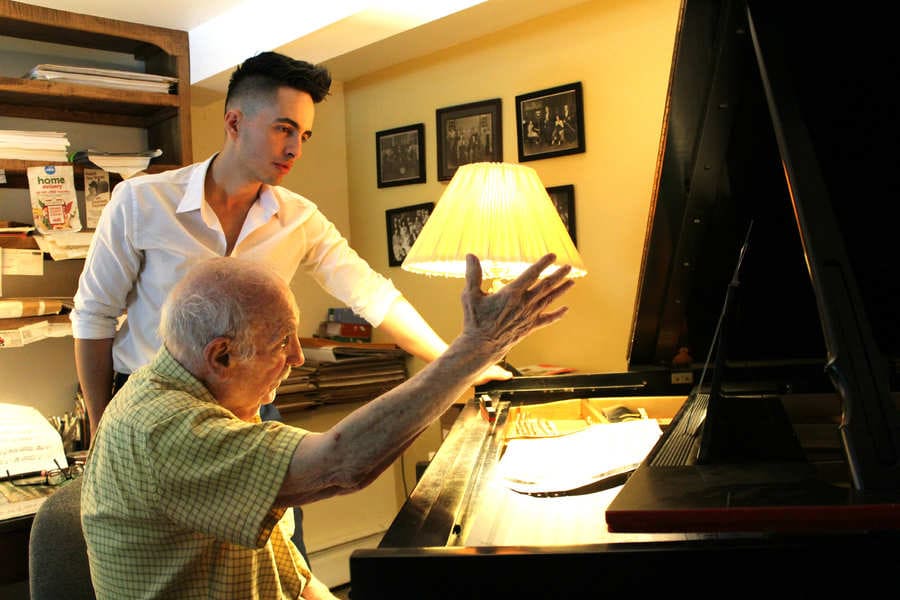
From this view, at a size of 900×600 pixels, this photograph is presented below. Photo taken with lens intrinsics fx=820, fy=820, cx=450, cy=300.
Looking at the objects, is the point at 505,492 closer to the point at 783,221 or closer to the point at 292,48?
the point at 783,221

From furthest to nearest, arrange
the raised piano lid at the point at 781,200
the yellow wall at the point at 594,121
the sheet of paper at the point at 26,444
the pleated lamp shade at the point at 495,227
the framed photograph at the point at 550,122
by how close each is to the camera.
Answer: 1. the framed photograph at the point at 550,122
2. the yellow wall at the point at 594,121
3. the sheet of paper at the point at 26,444
4. the pleated lamp shade at the point at 495,227
5. the raised piano lid at the point at 781,200

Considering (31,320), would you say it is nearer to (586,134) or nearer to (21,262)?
(21,262)

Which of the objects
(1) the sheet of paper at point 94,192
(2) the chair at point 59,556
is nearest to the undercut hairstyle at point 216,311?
(2) the chair at point 59,556

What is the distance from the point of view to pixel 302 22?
2.76m

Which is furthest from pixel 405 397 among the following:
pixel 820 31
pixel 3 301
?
pixel 3 301

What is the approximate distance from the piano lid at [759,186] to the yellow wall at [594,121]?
936 mm

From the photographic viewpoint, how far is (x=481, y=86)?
335 cm

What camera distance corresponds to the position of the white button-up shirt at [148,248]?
1993 millimetres

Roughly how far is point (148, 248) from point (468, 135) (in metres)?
1.69

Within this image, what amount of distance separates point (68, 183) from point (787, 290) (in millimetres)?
2227

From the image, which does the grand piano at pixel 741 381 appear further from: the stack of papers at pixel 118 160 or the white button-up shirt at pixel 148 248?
the stack of papers at pixel 118 160

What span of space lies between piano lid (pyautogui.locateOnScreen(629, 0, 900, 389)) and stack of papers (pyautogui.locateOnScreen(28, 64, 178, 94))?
1877 millimetres

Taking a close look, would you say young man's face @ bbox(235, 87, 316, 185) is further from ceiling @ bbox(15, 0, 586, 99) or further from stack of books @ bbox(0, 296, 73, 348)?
stack of books @ bbox(0, 296, 73, 348)

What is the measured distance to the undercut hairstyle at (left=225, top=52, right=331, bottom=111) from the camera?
80.5 inches
